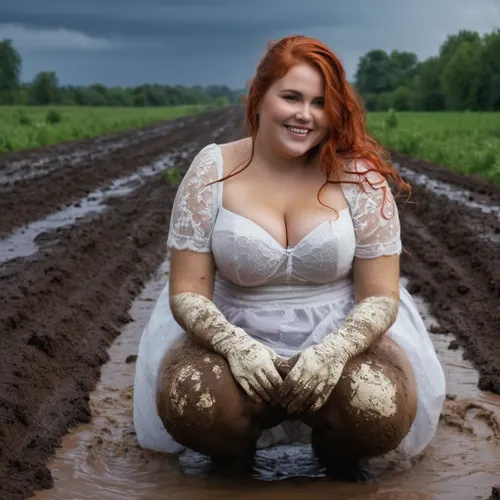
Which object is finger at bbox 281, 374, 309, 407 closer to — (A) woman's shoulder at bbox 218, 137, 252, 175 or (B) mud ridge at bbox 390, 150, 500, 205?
(A) woman's shoulder at bbox 218, 137, 252, 175

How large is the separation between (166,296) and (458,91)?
8123 cm

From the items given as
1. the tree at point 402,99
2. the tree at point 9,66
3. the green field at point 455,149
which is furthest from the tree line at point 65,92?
the green field at point 455,149

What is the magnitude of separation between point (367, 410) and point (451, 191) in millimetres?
10382

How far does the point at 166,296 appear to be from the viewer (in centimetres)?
388

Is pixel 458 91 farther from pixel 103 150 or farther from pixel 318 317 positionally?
pixel 318 317

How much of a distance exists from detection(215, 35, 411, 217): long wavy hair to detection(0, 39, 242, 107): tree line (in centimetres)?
9144

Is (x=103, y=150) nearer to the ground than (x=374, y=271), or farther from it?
nearer to the ground

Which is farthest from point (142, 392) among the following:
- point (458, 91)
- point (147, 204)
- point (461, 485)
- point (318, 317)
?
point (458, 91)

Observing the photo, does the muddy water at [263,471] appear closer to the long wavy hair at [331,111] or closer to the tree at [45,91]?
the long wavy hair at [331,111]

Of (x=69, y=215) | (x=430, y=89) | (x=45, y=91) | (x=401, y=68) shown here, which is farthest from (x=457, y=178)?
(x=401, y=68)

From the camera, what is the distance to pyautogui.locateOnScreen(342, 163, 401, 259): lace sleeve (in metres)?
3.47

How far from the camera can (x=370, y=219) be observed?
347cm

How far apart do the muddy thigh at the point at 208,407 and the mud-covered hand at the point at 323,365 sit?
0.14m

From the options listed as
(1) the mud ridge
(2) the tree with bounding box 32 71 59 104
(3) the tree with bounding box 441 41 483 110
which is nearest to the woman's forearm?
(1) the mud ridge
